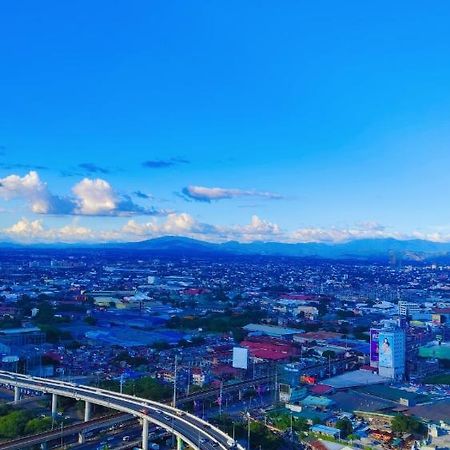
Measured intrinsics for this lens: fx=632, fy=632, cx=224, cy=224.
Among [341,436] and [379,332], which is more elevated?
[379,332]

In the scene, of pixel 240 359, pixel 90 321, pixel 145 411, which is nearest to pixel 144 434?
pixel 145 411

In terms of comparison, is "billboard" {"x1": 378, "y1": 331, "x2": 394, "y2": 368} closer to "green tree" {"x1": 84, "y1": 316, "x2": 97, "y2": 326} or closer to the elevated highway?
the elevated highway

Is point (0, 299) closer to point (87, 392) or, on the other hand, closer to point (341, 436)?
point (87, 392)

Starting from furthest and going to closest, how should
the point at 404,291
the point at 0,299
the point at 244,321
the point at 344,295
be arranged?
the point at 404,291
the point at 344,295
the point at 0,299
the point at 244,321

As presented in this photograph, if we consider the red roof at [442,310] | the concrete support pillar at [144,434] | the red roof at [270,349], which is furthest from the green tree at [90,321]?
the red roof at [442,310]

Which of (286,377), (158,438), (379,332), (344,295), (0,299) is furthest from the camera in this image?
(344,295)

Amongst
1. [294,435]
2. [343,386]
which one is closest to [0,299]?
[343,386]

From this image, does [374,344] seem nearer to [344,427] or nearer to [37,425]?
[344,427]
